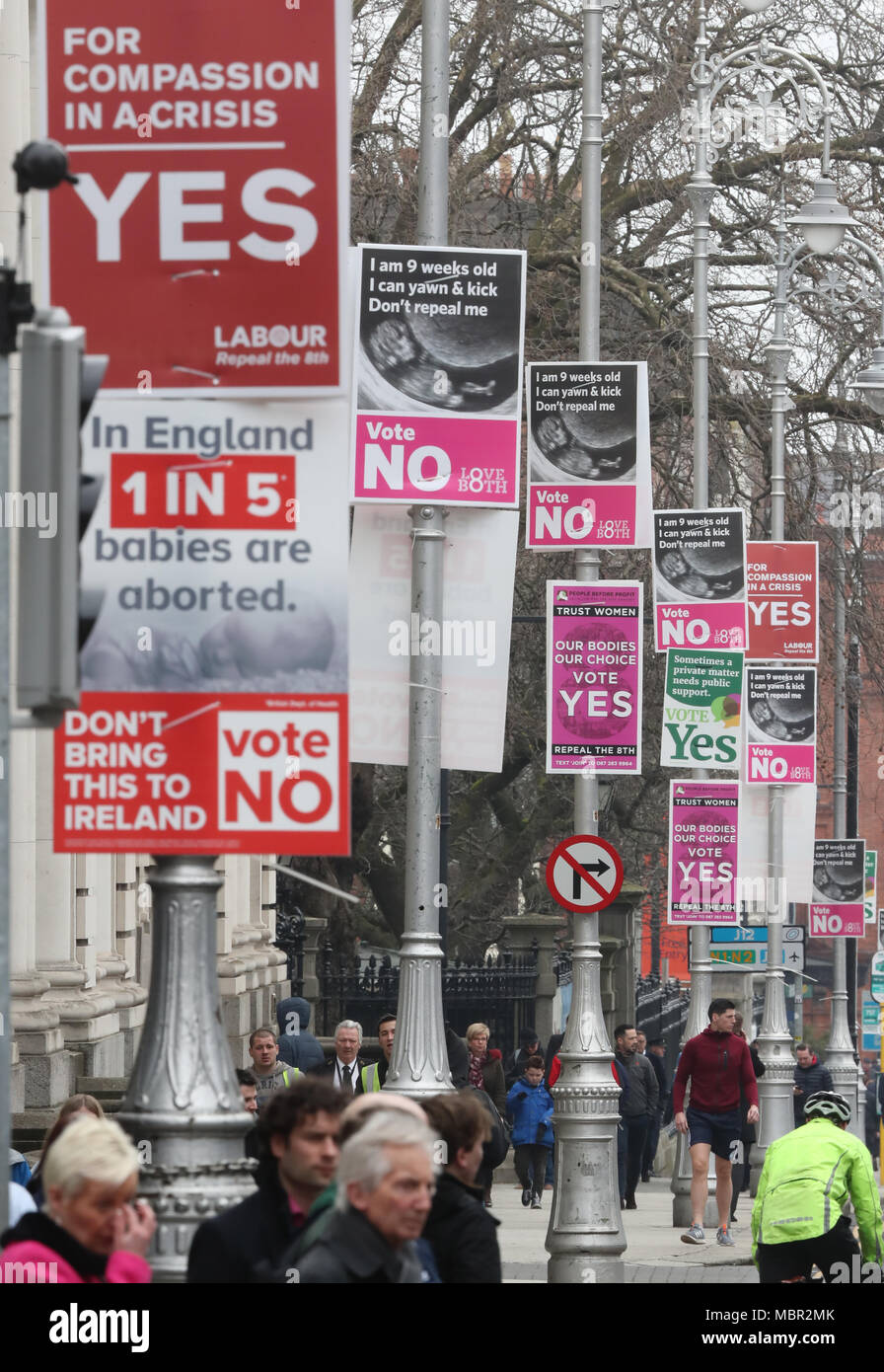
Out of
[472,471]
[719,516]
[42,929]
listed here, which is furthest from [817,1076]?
[472,471]

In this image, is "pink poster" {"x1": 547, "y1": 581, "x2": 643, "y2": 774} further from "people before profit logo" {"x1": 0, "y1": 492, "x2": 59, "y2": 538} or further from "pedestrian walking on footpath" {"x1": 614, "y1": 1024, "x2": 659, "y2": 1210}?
"people before profit logo" {"x1": 0, "y1": 492, "x2": 59, "y2": 538}

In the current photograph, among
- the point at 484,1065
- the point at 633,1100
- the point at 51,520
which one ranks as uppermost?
the point at 51,520

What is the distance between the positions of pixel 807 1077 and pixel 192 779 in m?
23.8

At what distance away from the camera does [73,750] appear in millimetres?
7320

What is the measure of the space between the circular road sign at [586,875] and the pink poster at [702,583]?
22.1 ft

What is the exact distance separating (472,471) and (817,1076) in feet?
57.3

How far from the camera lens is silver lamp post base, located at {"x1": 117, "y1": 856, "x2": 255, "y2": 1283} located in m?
7.06

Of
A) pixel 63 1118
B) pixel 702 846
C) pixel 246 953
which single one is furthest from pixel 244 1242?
pixel 246 953

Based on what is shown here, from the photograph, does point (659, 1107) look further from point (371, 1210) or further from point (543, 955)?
point (371, 1210)

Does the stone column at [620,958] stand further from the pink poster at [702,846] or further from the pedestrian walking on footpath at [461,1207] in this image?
the pedestrian walking on footpath at [461,1207]

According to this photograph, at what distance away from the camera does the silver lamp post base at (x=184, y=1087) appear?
7.06 meters

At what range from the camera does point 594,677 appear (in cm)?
1738

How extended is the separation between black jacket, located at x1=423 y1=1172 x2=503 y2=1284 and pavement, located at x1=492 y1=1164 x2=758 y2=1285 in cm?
764

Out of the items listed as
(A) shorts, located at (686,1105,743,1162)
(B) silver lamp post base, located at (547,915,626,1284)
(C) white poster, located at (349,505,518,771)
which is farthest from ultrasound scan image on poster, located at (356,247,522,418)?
(A) shorts, located at (686,1105,743,1162)
